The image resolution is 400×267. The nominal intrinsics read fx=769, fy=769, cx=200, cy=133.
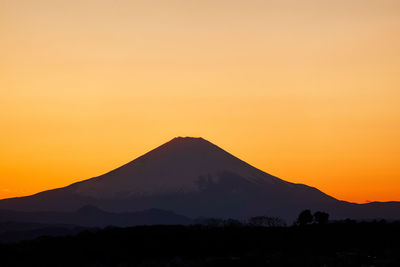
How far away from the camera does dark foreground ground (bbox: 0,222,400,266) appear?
5959 centimetres

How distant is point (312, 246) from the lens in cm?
7500

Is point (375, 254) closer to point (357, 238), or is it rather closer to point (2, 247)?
point (357, 238)

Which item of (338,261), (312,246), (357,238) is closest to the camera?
(338,261)

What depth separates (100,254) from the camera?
69.4 meters

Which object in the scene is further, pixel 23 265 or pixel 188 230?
pixel 188 230

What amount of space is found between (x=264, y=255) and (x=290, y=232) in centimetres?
2284

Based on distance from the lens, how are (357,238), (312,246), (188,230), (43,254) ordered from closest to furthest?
(43,254)
(312,246)
(357,238)
(188,230)

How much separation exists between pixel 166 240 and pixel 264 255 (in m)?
17.5

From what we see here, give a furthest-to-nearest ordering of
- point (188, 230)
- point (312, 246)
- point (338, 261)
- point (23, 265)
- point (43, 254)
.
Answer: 1. point (188, 230)
2. point (312, 246)
3. point (43, 254)
4. point (23, 265)
5. point (338, 261)

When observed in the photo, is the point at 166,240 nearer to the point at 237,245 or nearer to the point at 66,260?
the point at 237,245

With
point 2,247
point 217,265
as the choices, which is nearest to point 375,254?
point 217,265

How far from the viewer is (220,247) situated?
75.5 meters

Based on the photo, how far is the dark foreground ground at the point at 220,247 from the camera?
59.6 metres

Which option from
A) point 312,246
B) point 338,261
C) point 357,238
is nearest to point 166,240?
point 312,246
